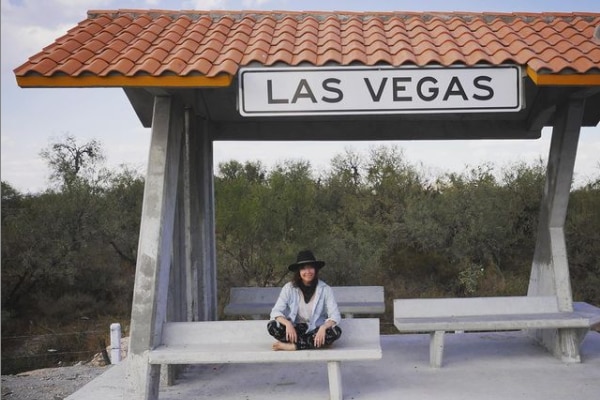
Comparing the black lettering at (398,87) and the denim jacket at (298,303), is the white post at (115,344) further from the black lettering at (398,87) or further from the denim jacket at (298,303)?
the black lettering at (398,87)

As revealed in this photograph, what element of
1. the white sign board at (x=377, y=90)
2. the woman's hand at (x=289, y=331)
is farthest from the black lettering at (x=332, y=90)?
the woman's hand at (x=289, y=331)

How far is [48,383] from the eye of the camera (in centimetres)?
1276

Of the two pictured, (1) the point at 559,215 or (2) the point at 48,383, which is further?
Answer: (2) the point at 48,383

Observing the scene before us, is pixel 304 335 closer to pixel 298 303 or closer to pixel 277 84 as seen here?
pixel 298 303

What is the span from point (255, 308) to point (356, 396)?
10.1ft

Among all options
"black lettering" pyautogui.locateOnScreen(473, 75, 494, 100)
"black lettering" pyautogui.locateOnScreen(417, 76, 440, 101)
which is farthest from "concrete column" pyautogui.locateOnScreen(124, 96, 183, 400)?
"black lettering" pyautogui.locateOnScreen(473, 75, 494, 100)

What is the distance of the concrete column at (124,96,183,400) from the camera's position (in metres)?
5.88

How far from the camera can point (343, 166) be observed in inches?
1091

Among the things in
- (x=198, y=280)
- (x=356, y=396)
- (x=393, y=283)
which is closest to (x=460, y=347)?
(x=356, y=396)

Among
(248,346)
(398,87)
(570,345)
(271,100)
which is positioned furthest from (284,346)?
(570,345)

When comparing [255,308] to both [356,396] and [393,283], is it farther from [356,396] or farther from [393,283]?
[393,283]

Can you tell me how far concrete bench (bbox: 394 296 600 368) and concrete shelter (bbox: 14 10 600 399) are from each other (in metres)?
0.28

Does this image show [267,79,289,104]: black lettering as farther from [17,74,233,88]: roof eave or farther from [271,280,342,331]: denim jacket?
[271,280,342,331]: denim jacket

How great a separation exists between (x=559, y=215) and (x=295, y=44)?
3.44m
